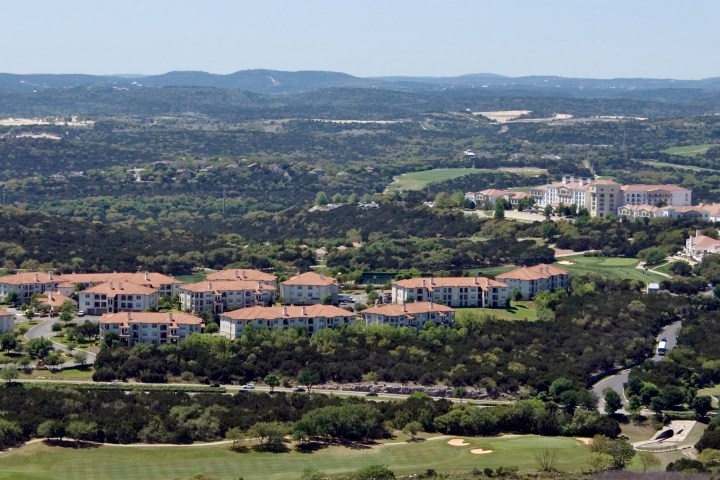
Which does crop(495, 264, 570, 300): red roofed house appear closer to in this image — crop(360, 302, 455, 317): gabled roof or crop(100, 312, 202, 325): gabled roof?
crop(360, 302, 455, 317): gabled roof

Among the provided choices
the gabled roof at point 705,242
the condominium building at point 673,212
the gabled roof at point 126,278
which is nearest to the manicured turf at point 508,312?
the gabled roof at point 126,278

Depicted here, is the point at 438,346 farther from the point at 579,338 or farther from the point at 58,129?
the point at 58,129

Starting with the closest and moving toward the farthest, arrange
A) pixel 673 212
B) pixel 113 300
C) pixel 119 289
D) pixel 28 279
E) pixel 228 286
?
pixel 113 300
pixel 119 289
pixel 228 286
pixel 28 279
pixel 673 212

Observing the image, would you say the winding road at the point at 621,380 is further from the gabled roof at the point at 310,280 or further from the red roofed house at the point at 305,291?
the gabled roof at the point at 310,280

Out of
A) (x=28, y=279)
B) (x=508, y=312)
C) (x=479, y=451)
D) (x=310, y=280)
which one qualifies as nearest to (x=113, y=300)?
(x=28, y=279)

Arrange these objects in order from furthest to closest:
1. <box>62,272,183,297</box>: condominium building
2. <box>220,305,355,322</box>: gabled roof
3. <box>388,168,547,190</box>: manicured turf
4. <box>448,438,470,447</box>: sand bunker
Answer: <box>388,168,547,190</box>: manicured turf < <box>62,272,183,297</box>: condominium building < <box>220,305,355,322</box>: gabled roof < <box>448,438,470,447</box>: sand bunker

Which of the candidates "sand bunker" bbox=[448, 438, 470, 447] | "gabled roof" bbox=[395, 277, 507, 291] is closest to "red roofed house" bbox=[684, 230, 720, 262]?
"gabled roof" bbox=[395, 277, 507, 291]

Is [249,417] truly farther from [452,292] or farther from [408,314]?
Result: [452,292]

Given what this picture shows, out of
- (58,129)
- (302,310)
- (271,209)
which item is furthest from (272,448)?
(58,129)
